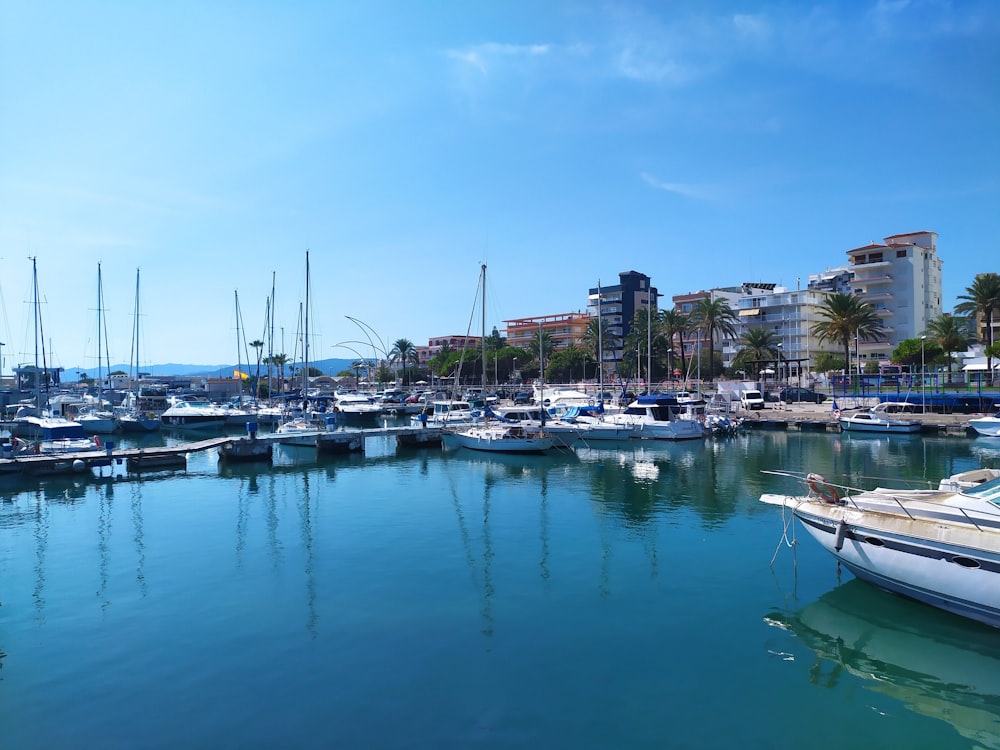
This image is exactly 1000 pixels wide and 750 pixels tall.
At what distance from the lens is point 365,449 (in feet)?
174

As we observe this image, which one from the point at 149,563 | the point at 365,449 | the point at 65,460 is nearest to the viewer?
the point at 149,563

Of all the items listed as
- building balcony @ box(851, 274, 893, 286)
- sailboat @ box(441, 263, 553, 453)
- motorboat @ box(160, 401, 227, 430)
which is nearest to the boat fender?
sailboat @ box(441, 263, 553, 453)

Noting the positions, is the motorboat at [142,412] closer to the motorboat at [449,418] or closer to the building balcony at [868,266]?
the motorboat at [449,418]

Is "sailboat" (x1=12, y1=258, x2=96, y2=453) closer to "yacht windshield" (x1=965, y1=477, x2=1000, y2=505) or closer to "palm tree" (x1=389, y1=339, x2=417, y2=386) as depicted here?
"yacht windshield" (x1=965, y1=477, x2=1000, y2=505)

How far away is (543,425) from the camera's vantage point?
165 feet

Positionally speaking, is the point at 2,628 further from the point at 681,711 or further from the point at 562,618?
the point at 681,711

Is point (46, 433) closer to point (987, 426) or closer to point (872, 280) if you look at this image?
point (987, 426)

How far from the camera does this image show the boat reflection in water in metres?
11.8

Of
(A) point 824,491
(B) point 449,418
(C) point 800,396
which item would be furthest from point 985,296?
(A) point 824,491

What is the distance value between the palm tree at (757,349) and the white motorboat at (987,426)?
36603mm

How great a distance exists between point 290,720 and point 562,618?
6.72m

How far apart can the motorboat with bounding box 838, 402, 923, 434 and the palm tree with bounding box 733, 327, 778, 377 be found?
2904cm

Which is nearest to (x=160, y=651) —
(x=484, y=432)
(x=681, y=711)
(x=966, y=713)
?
(x=681, y=711)

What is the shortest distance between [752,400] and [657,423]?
91.2 feet
